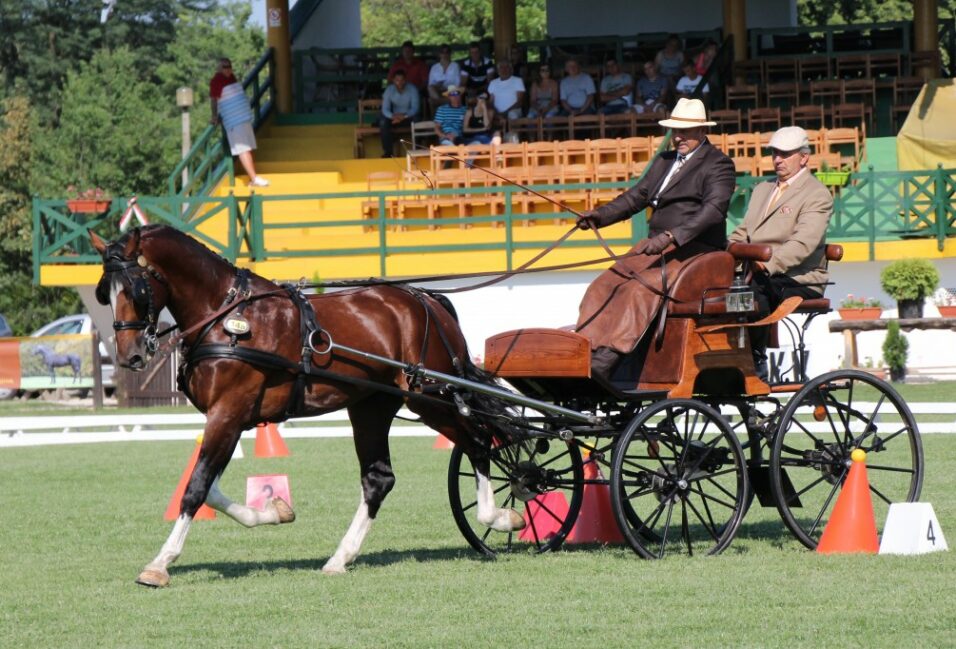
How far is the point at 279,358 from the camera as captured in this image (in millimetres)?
8492

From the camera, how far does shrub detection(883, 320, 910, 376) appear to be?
21.7 metres

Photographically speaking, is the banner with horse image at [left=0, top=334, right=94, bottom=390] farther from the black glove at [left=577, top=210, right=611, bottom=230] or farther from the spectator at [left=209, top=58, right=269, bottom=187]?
the black glove at [left=577, top=210, right=611, bottom=230]

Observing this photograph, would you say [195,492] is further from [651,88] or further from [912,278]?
[651,88]

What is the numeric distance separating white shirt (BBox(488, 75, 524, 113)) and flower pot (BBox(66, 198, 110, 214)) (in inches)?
253

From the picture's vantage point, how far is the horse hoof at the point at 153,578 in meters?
8.13

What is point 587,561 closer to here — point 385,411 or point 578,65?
point 385,411

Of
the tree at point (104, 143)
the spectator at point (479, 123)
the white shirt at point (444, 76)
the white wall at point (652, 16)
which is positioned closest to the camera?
the spectator at point (479, 123)

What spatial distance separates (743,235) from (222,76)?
59.7 feet

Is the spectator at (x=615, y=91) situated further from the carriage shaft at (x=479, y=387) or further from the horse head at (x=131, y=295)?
the horse head at (x=131, y=295)

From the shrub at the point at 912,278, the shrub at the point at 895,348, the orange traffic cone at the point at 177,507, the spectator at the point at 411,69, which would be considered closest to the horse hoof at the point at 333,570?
the orange traffic cone at the point at 177,507

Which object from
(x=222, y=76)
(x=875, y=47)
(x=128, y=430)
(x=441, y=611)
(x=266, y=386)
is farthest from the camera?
(x=875, y=47)

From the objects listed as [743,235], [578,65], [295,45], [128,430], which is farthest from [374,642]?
[295,45]

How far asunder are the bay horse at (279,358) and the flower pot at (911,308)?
14.6 meters

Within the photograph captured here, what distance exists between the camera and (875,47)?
94.1ft
